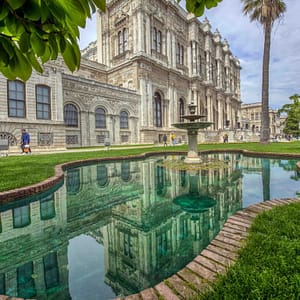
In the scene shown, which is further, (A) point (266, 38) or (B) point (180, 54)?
(B) point (180, 54)

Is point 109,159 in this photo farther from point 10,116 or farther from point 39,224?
point 10,116

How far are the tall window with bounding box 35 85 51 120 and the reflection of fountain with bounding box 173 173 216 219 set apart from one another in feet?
53.8

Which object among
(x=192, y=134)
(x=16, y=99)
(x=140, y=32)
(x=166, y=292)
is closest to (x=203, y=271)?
(x=166, y=292)

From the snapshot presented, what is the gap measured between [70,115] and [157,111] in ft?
46.4

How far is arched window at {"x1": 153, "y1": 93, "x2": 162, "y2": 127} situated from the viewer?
3025 centimetres

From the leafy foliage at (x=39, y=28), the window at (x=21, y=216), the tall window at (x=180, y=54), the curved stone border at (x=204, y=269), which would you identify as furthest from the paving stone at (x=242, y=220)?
the tall window at (x=180, y=54)

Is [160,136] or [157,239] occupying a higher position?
[160,136]

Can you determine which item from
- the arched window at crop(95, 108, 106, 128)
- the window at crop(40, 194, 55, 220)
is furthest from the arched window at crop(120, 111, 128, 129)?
the window at crop(40, 194, 55, 220)

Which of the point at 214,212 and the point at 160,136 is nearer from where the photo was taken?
the point at 214,212

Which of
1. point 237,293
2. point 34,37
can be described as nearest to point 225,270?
point 237,293

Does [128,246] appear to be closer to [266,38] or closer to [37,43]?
[37,43]

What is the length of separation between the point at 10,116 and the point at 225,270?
18483 millimetres

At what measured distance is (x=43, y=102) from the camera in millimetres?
17375

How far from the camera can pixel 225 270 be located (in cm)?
170
